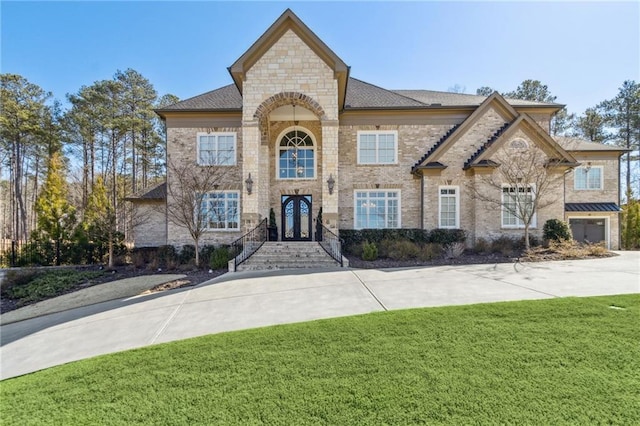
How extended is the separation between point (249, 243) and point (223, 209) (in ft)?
13.9

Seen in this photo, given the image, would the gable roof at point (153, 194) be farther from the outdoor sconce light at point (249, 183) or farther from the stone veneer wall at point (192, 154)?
the outdoor sconce light at point (249, 183)

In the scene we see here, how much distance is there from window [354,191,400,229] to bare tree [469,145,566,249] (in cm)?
421

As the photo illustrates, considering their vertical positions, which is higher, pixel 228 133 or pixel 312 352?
pixel 228 133

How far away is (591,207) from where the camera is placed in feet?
61.5

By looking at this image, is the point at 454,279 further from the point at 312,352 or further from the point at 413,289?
the point at 312,352

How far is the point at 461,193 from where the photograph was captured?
15.9 metres

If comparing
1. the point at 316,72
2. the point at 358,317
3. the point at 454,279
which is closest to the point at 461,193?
the point at 454,279

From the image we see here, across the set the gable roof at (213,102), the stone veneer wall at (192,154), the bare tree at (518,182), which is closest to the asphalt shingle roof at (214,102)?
the gable roof at (213,102)

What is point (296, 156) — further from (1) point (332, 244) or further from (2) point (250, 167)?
(1) point (332, 244)

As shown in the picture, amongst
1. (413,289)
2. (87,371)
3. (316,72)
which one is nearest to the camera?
(87,371)

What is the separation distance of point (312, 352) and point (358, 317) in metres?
1.48

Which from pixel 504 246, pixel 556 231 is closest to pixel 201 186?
pixel 504 246

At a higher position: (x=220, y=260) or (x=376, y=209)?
(x=376, y=209)

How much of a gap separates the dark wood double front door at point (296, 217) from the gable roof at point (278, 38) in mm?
6873
